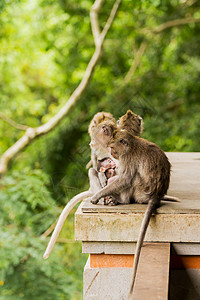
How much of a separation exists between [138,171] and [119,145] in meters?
0.15

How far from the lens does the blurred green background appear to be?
779 centimetres

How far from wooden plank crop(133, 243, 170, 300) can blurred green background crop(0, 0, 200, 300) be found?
5.21m

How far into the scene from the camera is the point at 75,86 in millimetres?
9359

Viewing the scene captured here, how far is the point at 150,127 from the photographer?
8477 mm

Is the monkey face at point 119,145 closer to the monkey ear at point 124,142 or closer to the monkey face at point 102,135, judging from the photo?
the monkey ear at point 124,142

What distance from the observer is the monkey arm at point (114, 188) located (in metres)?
2.20

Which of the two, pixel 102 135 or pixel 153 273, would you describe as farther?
pixel 102 135

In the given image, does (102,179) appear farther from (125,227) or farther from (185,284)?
(185,284)

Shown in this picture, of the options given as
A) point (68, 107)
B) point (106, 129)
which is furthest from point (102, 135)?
point (68, 107)

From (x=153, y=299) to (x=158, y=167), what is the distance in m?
0.81

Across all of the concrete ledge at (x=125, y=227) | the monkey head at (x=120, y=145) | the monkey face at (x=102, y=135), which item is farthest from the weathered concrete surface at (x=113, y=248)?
the monkey face at (x=102, y=135)

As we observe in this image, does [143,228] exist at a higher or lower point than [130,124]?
lower

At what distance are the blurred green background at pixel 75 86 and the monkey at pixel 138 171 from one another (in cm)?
500

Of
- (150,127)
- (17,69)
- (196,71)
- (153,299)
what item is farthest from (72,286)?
(153,299)
